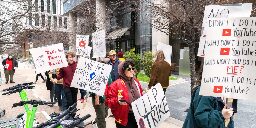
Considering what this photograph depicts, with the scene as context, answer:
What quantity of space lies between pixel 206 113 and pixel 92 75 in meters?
3.83

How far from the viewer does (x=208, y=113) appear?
354cm

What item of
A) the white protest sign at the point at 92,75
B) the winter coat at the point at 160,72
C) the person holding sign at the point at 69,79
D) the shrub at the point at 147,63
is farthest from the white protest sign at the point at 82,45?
the shrub at the point at 147,63

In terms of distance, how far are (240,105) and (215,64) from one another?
27.1 feet

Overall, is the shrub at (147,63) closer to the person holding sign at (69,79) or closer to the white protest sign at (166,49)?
the white protest sign at (166,49)

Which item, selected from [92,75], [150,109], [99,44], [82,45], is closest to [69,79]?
[92,75]

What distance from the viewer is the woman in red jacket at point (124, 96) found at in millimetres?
5441

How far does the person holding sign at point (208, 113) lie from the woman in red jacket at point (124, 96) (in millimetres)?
1740

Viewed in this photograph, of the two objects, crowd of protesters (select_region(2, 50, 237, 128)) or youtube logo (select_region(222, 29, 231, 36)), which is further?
youtube logo (select_region(222, 29, 231, 36))

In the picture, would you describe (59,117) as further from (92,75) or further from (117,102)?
(92,75)

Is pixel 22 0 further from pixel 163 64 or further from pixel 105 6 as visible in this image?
pixel 105 6

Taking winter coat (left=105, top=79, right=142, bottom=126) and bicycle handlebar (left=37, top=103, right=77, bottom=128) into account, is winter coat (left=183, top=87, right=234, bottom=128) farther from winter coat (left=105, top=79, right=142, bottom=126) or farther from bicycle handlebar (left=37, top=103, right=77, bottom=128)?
winter coat (left=105, top=79, right=142, bottom=126)

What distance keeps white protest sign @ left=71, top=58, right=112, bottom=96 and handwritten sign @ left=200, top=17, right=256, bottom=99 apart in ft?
10.5

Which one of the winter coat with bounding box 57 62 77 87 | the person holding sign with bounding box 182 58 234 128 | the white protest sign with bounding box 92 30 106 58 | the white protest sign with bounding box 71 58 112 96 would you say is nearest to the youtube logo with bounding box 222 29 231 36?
the person holding sign with bounding box 182 58 234 128

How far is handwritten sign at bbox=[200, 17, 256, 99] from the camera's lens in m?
3.80
